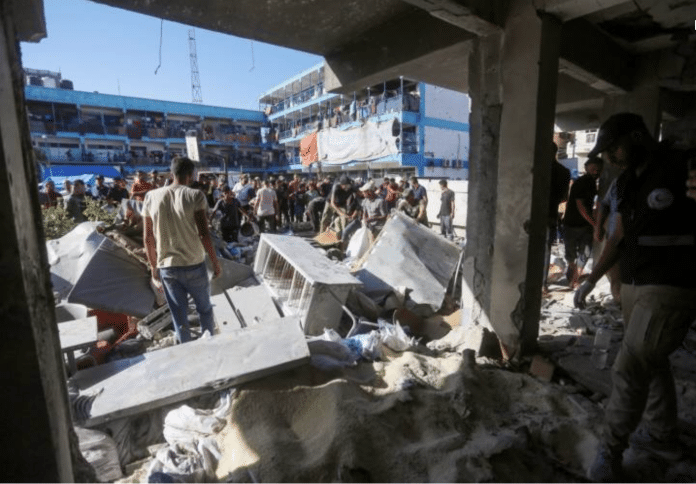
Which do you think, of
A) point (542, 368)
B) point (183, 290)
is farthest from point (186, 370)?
point (542, 368)

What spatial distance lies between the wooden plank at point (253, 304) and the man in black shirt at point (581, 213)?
393 cm

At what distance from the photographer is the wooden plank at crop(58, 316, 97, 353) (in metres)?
2.36

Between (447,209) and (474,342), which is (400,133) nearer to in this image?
(447,209)

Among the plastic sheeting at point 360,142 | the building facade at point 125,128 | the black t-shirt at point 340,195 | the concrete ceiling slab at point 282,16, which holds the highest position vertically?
the building facade at point 125,128

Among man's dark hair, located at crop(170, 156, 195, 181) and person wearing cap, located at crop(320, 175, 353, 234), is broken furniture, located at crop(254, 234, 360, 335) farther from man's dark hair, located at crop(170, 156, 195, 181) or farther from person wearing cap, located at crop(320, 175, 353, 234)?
person wearing cap, located at crop(320, 175, 353, 234)

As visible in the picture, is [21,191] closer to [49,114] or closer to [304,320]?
[304,320]

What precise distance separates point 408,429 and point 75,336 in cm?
231

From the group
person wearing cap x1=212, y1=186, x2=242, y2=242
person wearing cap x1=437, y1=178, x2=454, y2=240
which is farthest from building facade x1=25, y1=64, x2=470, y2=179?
person wearing cap x1=437, y1=178, x2=454, y2=240

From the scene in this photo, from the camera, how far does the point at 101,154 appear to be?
107 ft

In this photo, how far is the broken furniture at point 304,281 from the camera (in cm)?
374

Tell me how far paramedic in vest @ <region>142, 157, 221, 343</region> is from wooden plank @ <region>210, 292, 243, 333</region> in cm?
55

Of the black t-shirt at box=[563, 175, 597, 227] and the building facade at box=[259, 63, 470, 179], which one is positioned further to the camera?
the building facade at box=[259, 63, 470, 179]

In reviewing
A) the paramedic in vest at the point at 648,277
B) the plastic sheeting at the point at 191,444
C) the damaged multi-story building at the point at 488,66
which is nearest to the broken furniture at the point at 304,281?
the damaged multi-story building at the point at 488,66

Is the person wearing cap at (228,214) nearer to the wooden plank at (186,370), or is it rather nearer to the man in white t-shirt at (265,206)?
the man in white t-shirt at (265,206)
